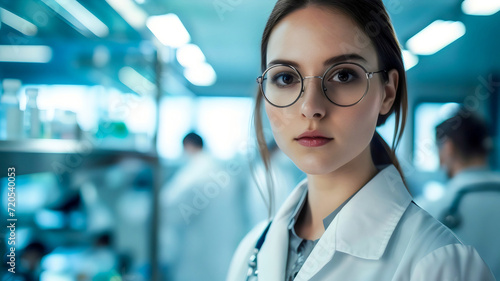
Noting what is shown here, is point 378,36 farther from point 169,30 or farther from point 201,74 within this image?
point 201,74

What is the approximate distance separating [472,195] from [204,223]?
5.46ft

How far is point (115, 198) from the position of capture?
196cm

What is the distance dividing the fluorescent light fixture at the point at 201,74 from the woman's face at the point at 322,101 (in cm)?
330

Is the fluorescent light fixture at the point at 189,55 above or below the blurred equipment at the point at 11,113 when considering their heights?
above

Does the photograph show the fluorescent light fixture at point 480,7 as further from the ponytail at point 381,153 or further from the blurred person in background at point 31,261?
the blurred person in background at point 31,261

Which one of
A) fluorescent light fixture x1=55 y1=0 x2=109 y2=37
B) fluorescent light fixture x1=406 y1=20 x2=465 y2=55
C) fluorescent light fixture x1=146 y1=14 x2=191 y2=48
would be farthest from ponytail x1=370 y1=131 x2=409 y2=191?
fluorescent light fixture x1=406 y1=20 x2=465 y2=55

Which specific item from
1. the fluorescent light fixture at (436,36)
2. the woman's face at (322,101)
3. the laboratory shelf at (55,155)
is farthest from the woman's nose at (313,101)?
the fluorescent light fixture at (436,36)

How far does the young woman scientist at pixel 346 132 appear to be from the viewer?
0.66 m

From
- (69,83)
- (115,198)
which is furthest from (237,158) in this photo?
(69,83)

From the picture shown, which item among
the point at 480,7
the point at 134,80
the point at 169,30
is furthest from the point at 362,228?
the point at 480,7

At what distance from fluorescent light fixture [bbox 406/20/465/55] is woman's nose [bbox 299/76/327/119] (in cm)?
287

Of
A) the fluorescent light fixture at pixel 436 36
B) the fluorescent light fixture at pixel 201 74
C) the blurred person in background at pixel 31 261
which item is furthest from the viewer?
the fluorescent light fixture at pixel 201 74

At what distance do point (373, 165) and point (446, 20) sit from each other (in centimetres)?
281

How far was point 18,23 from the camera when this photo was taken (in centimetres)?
147
